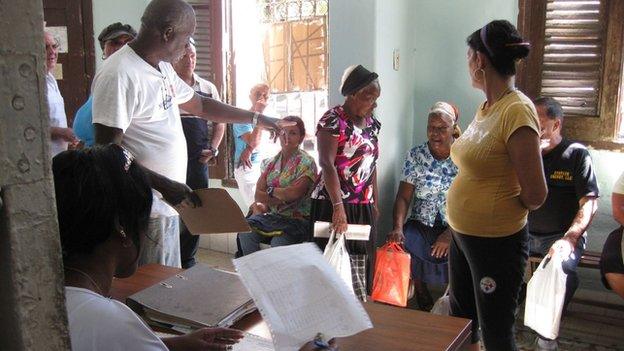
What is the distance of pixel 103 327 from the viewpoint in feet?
3.05

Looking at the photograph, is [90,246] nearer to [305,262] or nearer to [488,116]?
[305,262]

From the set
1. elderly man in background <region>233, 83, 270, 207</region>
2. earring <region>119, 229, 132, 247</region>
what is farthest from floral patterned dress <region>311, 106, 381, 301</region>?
earring <region>119, 229, 132, 247</region>

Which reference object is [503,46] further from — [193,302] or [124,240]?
[124,240]

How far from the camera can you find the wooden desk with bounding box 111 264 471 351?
1.34 m

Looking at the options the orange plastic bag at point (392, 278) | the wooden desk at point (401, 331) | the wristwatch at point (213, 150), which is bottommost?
the orange plastic bag at point (392, 278)

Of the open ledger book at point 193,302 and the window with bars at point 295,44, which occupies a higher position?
the window with bars at point 295,44

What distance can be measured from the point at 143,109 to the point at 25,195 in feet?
5.30

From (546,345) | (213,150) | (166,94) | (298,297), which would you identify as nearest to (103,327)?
(298,297)

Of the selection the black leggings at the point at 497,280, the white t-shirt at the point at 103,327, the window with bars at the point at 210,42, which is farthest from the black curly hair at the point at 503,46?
the window with bars at the point at 210,42

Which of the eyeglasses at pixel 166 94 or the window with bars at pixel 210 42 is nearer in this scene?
the eyeglasses at pixel 166 94

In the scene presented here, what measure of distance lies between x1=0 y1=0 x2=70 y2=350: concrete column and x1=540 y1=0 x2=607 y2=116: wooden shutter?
11.0ft

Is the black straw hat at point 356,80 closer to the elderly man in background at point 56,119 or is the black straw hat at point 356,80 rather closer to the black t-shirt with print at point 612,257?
the elderly man in background at point 56,119

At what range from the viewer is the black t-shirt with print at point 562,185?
3.12 meters

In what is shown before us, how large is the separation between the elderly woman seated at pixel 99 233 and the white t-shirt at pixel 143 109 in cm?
89
